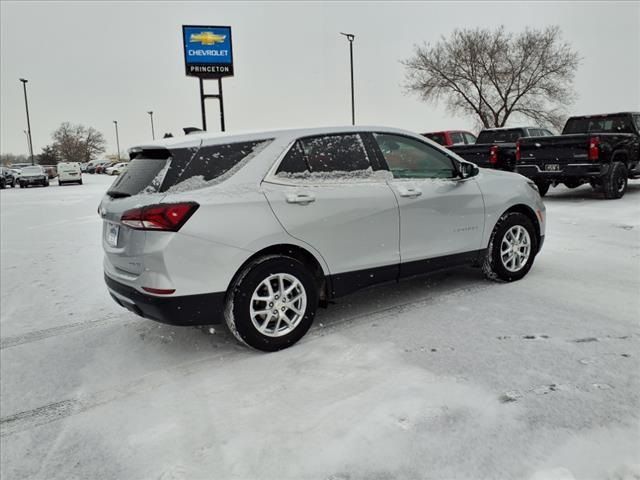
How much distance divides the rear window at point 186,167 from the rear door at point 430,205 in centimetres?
125

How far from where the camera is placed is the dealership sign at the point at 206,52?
25.8m

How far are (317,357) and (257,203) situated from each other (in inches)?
45.4

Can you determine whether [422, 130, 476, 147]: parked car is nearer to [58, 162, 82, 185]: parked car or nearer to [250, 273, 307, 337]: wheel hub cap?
[250, 273, 307, 337]: wheel hub cap

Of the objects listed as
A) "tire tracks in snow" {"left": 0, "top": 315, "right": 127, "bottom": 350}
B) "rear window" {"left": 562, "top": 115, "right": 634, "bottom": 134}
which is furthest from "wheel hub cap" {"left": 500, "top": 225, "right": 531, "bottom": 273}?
"rear window" {"left": 562, "top": 115, "right": 634, "bottom": 134}

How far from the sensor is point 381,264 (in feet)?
14.1

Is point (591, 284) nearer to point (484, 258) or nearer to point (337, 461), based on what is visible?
point (484, 258)

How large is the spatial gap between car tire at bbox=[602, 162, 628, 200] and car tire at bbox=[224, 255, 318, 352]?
982 cm

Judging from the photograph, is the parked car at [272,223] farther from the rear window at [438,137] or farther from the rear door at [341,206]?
the rear window at [438,137]

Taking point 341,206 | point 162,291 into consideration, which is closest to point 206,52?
point 341,206

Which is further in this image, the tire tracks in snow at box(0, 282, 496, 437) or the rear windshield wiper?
the rear windshield wiper

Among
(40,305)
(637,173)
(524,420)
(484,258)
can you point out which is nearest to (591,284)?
(484,258)

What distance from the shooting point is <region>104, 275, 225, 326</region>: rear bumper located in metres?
3.49

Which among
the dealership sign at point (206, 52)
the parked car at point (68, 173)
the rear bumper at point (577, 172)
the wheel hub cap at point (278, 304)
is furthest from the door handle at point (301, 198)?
the parked car at point (68, 173)

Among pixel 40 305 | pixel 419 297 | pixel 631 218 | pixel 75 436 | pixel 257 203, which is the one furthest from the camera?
pixel 631 218
